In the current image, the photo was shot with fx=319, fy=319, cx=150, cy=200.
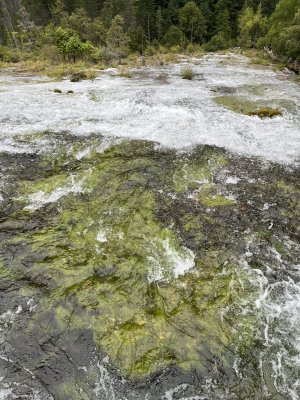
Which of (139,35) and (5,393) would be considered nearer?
(5,393)

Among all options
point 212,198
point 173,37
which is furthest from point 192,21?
point 212,198

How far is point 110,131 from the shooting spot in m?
11.5

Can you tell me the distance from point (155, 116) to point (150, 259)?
8024mm

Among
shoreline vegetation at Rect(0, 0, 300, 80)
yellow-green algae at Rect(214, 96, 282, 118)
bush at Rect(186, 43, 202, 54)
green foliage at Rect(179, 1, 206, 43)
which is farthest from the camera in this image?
green foliage at Rect(179, 1, 206, 43)

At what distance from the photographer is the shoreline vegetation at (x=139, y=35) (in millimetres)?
27906

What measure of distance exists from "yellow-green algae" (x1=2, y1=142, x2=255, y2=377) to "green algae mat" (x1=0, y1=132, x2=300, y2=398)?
0.02 m

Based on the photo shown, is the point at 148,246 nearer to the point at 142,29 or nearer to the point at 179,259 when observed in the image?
the point at 179,259

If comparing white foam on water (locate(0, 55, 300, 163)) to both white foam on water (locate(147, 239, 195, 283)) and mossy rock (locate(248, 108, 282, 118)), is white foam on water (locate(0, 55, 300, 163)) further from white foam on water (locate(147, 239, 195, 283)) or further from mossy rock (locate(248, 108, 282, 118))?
white foam on water (locate(147, 239, 195, 283))

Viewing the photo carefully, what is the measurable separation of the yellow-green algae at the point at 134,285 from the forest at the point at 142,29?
23.4 meters

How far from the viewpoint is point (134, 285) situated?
556cm

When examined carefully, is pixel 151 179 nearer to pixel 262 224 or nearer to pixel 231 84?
pixel 262 224

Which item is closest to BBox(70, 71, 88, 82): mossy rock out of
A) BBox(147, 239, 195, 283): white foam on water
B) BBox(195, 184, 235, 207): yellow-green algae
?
BBox(195, 184, 235, 207): yellow-green algae

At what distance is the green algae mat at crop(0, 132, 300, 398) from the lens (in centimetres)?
473

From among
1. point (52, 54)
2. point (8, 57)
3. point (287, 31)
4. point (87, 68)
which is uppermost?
point (287, 31)
